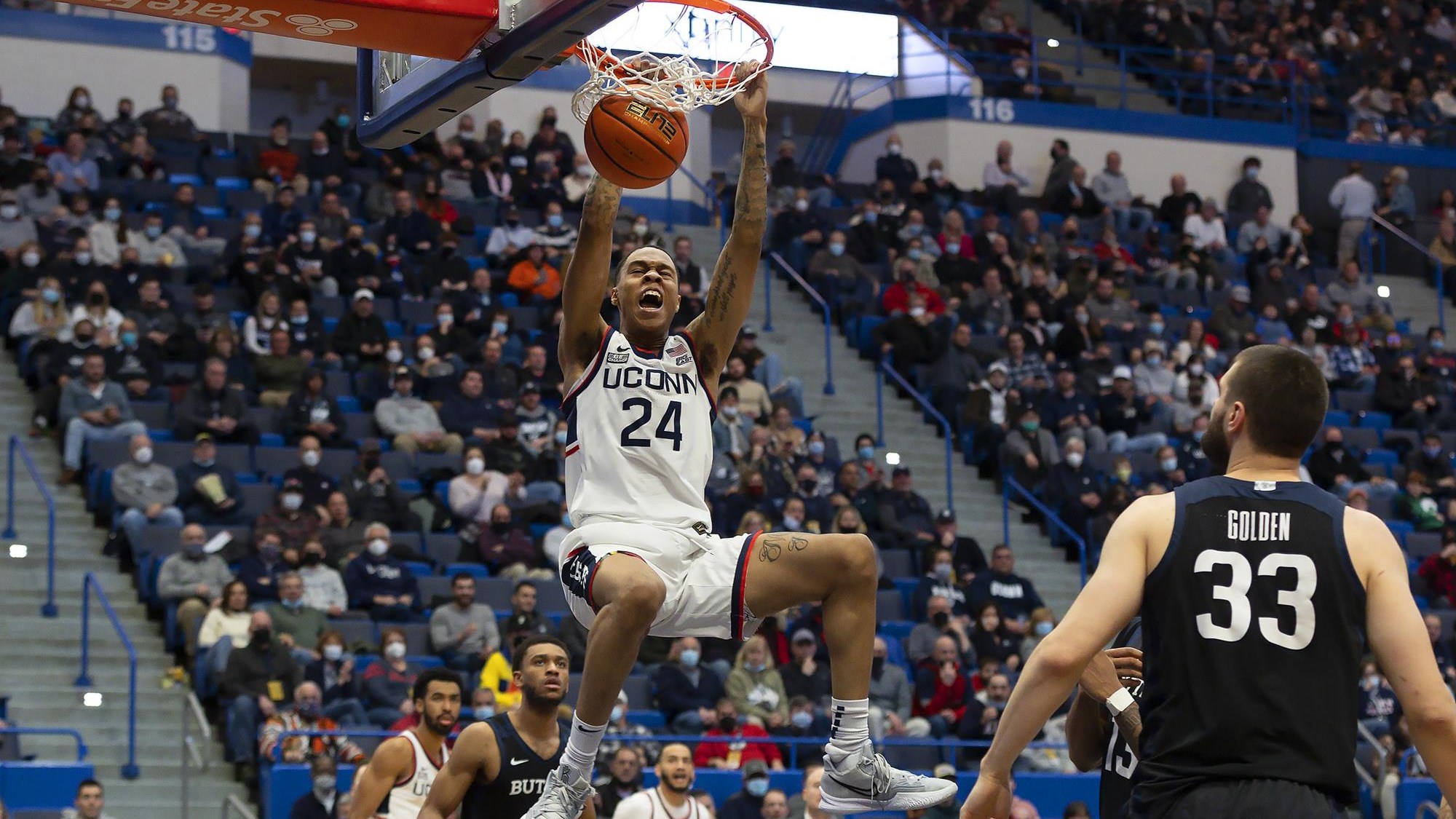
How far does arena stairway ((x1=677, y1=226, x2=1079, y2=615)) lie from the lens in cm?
1812

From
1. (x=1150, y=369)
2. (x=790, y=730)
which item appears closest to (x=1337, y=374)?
(x=1150, y=369)

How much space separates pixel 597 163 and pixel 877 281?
15.0 m

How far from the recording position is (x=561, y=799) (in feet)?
20.1

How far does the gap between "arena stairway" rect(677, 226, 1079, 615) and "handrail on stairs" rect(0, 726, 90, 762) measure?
834cm

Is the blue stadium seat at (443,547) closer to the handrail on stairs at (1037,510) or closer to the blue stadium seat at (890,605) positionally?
the blue stadium seat at (890,605)

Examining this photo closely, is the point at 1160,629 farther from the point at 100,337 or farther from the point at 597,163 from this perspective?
the point at 100,337

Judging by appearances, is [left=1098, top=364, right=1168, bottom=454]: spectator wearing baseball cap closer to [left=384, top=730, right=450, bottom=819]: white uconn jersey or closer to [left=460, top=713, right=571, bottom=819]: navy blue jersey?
[left=384, top=730, right=450, bottom=819]: white uconn jersey

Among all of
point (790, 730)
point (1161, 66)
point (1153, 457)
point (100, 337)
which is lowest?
point (790, 730)

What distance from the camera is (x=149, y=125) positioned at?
19828mm

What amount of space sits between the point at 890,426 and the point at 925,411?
0.51 meters

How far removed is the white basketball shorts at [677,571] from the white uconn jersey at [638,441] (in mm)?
70

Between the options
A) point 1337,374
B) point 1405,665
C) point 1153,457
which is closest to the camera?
point 1405,665

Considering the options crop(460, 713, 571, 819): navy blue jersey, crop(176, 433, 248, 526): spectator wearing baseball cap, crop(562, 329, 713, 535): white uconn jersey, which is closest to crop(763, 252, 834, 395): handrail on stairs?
crop(176, 433, 248, 526): spectator wearing baseball cap

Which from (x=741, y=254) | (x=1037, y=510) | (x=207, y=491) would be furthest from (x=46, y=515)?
(x=741, y=254)
